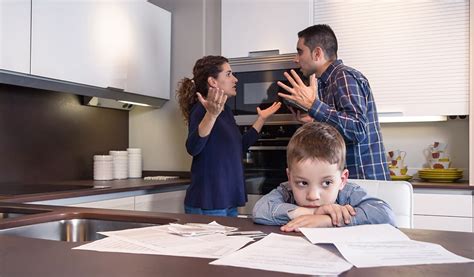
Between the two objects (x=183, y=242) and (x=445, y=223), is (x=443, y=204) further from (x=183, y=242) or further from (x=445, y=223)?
(x=183, y=242)

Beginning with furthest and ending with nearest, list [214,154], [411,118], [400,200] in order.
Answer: [411,118], [214,154], [400,200]

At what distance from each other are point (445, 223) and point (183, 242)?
195 cm

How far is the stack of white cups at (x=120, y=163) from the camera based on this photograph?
311 cm

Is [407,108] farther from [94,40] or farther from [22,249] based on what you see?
[22,249]

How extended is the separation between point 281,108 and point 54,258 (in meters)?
2.22

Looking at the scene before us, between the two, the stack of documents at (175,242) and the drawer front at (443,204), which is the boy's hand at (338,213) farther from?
the drawer front at (443,204)

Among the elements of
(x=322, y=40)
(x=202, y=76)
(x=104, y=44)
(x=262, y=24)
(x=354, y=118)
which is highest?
(x=262, y=24)

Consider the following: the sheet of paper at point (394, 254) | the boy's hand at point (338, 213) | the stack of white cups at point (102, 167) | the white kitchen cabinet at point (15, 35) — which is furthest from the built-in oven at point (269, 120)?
the sheet of paper at point (394, 254)

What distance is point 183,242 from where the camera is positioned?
2.98 feet

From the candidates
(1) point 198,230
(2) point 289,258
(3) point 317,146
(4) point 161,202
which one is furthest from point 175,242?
(4) point 161,202

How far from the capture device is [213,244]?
2.92 ft

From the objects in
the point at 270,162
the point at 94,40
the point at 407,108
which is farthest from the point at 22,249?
the point at 407,108

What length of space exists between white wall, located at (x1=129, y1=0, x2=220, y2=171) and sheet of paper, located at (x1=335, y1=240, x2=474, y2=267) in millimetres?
2559

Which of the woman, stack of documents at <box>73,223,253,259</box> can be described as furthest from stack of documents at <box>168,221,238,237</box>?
the woman
